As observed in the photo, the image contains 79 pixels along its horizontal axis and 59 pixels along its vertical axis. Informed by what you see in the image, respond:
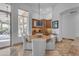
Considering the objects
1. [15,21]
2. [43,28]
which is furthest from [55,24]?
[15,21]

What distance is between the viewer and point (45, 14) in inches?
149

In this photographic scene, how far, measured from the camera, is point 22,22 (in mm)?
3828

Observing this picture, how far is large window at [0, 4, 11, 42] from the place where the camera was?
12.2 feet

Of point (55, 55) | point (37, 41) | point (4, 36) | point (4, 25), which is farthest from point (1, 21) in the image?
point (55, 55)

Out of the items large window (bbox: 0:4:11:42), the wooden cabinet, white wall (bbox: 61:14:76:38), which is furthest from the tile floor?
the wooden cabinet

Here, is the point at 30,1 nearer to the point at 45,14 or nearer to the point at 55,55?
the point at 45,14

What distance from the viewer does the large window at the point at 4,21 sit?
12.2 ft

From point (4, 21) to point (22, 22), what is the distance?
0.52 metres

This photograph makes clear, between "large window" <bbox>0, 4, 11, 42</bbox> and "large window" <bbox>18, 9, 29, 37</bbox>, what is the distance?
12.7 inches

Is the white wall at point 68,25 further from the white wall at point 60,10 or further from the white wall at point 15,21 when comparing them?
the white wall at point 15,21

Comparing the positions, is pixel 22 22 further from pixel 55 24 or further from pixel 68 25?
pixel 68 25

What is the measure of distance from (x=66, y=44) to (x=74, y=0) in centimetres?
130

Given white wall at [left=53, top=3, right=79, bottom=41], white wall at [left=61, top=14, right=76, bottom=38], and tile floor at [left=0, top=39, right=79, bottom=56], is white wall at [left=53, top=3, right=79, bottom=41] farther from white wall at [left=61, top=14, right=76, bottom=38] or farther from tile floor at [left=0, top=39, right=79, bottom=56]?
tile floor at [left=0, top=39, right=79, bottom=56]

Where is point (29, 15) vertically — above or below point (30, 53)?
above
